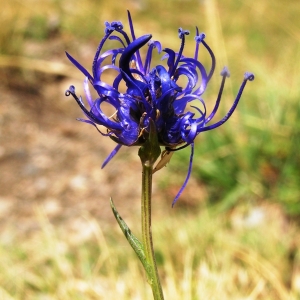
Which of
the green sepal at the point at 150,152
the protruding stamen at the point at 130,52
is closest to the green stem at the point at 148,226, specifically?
the green sepal at the point at 150,152

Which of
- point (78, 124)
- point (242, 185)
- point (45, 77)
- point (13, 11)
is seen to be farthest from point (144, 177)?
point (13, 11)

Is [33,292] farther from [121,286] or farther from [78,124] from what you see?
[78,124]

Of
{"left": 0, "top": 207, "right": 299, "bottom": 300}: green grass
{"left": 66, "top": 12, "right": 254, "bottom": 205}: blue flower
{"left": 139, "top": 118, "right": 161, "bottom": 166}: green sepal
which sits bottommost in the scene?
{"left": 0, "top": 207, "right": 299, "bottom": 300}: green grass

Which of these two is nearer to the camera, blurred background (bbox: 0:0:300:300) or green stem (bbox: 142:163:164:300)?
green stem (bbox: 142:163:164:300)

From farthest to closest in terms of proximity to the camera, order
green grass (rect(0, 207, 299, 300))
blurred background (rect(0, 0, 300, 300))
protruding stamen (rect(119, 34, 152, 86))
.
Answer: blurred background (rect(0, 0, 300, 300)), green grass (rect(0, 207, 299, 300)), protruding stamen (rect(119, 34, 152, 86))

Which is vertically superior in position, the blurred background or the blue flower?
the blue flower

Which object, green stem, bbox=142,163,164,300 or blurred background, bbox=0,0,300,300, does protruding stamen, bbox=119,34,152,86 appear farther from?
blurred background, bbox=0,0,300,300

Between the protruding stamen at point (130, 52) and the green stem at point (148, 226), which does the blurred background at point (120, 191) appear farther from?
the protruding stamen at point (130, 52)

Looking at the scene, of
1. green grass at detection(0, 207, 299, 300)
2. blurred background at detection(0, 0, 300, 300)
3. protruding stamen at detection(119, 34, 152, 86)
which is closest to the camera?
protruding stamen at detection(119, 34, 152, 86)

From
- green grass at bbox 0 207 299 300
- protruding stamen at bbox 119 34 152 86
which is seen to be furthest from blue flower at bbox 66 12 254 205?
green grass at bbox 0 207 299 300
